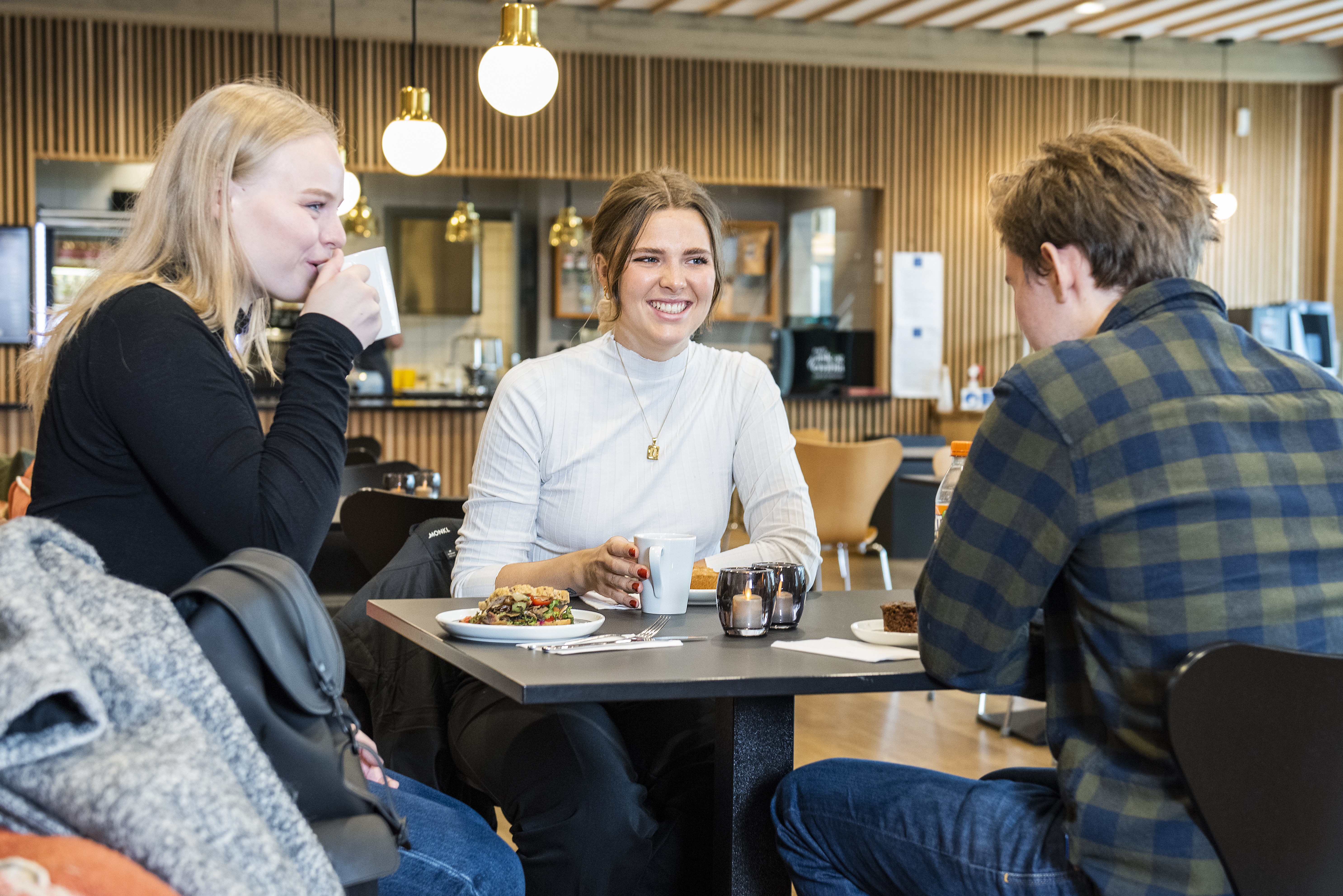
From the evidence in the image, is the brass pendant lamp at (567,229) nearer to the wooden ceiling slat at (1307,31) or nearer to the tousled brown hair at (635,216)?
the wooden ceiling slat at (1307,31)

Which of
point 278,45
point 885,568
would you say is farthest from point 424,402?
point 885,568

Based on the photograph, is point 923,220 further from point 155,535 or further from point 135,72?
point 155,535

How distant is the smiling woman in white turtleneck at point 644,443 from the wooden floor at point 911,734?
127 cm

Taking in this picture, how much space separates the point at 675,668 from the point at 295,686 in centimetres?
48

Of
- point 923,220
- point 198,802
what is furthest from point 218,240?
point 923,220

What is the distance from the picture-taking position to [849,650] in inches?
59.6

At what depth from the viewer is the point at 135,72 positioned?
324 inches

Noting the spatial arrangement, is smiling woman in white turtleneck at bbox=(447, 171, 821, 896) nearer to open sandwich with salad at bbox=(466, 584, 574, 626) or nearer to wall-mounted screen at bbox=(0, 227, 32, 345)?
open sandwich with salad at bbox=(466, 584, 574, 626)

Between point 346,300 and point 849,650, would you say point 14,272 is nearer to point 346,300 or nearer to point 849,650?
point 346,300

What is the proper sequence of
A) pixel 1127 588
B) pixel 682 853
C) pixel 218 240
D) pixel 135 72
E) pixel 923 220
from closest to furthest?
pixel 1127 588 < pixel 218 240 < pixel 682 853 < pixel 135 72 < pixel 923 220

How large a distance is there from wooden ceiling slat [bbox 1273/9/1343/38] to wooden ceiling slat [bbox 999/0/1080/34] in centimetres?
177

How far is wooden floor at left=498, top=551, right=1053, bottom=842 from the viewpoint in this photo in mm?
3754

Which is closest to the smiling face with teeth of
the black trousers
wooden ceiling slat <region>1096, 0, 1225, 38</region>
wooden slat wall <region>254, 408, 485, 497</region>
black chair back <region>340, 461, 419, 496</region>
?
the black trousers

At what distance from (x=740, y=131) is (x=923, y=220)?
1.63m
